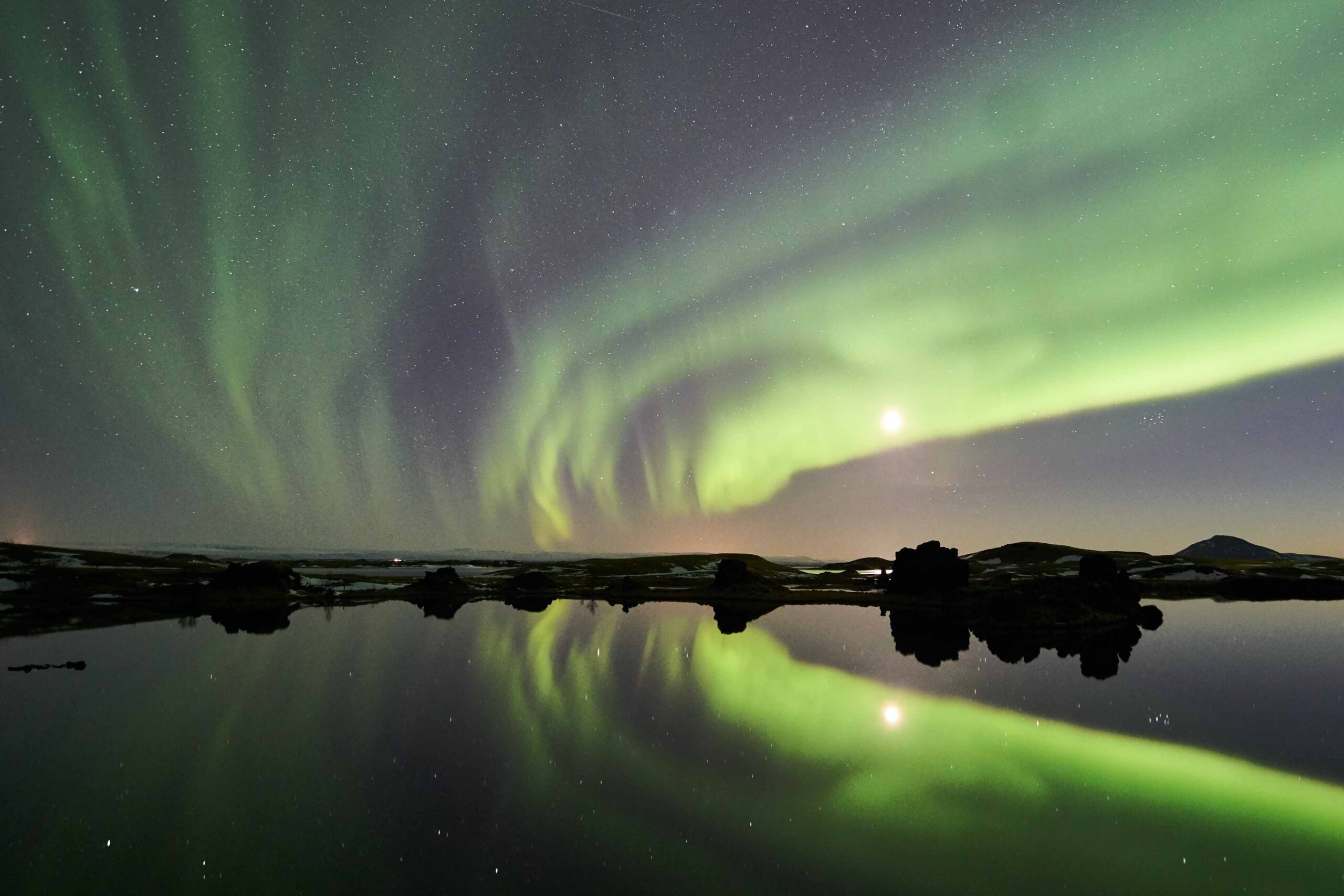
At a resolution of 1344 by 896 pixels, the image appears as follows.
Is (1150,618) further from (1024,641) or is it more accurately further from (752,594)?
(752,594)

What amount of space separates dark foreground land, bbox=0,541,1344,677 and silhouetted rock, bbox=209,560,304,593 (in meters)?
0.21

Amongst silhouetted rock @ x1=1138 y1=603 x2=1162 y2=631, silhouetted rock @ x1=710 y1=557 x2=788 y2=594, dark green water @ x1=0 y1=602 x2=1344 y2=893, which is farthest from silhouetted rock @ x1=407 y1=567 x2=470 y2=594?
silhouetted rock @ x1=1138 y1=603 x2=1162 y2=631

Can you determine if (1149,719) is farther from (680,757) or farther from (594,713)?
(594,713)

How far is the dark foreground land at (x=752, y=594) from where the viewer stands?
195ft

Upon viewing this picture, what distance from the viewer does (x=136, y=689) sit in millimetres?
32156

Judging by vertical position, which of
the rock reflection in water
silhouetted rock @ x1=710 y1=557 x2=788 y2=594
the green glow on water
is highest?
silhouetted rock @ x1=710 y1=557 x2=788 y2=594

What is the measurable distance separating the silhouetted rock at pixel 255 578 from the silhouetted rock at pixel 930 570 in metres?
94.3

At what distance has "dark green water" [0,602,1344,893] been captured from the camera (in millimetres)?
14328

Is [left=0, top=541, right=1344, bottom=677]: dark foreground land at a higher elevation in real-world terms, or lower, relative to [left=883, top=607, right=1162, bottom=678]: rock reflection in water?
higher

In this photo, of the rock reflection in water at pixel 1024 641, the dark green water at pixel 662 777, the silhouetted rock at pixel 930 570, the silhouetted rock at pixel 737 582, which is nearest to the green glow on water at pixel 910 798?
the dark green water at pixel 662 777

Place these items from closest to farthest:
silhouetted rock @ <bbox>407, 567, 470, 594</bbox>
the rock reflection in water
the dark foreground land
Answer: the rock reflection in water
the dark foreground land
silhouetted rock @ <bbox>407, 567, 470, 594</bbox>

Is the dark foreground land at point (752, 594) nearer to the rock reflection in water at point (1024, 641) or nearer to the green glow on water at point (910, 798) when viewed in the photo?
the rock reflection in water at point (1024, 641)

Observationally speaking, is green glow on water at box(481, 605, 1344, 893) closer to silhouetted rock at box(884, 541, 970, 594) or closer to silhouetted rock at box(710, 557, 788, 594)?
silhouetted rock at box(884, 541, 970, 594)

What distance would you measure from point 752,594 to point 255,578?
→ 77478 mm
